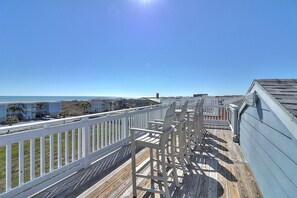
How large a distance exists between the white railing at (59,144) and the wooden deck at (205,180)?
0.62 metres

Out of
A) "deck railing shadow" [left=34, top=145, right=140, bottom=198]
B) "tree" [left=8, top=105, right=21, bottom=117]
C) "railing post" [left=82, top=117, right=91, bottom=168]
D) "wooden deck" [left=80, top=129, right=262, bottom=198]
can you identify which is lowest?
"wooden deck" [left=80, top=129, right=262, bottom=198]

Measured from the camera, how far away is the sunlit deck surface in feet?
7.39

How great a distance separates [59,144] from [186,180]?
6.71 ft

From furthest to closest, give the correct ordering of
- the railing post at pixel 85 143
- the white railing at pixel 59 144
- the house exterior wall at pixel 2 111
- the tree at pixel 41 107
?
the tree at pixel 41 107, the house exterior wall at pixel 2 111, the railing post at pixel 85 143, the white railing at pixel 59 144

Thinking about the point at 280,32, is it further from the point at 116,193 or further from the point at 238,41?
the point at 116,193

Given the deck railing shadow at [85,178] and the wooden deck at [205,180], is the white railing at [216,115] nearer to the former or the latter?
the wooden deck at [205,180]

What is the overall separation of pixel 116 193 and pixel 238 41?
760 cm

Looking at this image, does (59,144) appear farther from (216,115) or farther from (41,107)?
(41,107)

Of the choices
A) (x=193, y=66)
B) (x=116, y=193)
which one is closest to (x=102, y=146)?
(x=116, y=193)

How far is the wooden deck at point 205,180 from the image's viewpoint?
2.24 m

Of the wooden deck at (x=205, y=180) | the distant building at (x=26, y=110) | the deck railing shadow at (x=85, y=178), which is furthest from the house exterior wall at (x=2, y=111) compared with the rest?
the wooden deck at (x=205, y=180)

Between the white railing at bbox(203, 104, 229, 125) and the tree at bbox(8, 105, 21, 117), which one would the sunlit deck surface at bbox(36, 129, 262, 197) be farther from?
the tree at bbox(8, 105, 21, 117)

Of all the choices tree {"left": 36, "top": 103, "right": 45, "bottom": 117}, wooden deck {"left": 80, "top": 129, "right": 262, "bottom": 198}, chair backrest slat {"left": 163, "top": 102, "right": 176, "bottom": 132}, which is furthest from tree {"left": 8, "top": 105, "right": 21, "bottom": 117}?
chair backrest slat {"left": 163, "top": 102, "right": 176, "bottom": 132}

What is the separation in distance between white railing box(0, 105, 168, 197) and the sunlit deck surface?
0.19 m
